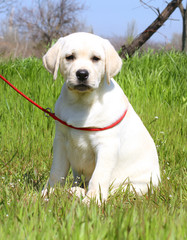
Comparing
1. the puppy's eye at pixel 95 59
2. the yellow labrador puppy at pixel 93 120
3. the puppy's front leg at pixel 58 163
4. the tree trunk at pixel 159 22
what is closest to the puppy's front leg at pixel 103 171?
the yellow labrador puppy at pixel 93 120

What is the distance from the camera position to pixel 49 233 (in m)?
1.85

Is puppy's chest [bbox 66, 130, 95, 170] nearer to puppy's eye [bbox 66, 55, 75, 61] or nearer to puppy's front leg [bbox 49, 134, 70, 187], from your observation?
puppy's front leg [bbox 49, 134, 70, 187]

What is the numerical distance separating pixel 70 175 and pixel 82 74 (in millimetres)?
1170

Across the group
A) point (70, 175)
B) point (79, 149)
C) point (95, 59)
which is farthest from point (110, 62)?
point (70, 175)

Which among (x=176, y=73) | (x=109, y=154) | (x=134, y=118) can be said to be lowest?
(x=109, y=154)

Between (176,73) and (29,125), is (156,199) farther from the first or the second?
(176,73)

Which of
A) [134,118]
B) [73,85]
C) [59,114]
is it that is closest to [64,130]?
[59,114]

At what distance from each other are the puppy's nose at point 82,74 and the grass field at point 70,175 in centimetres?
80

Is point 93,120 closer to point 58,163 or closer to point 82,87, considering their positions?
point 82,87

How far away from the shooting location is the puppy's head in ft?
8.54

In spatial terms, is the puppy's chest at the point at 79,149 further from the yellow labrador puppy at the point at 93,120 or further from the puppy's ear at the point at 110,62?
the puppy's ear at the point at 110,62

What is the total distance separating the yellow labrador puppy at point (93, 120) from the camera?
8.78 feet

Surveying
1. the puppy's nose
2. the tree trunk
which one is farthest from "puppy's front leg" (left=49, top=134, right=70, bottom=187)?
the tree trunk

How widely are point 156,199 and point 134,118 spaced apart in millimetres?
698
